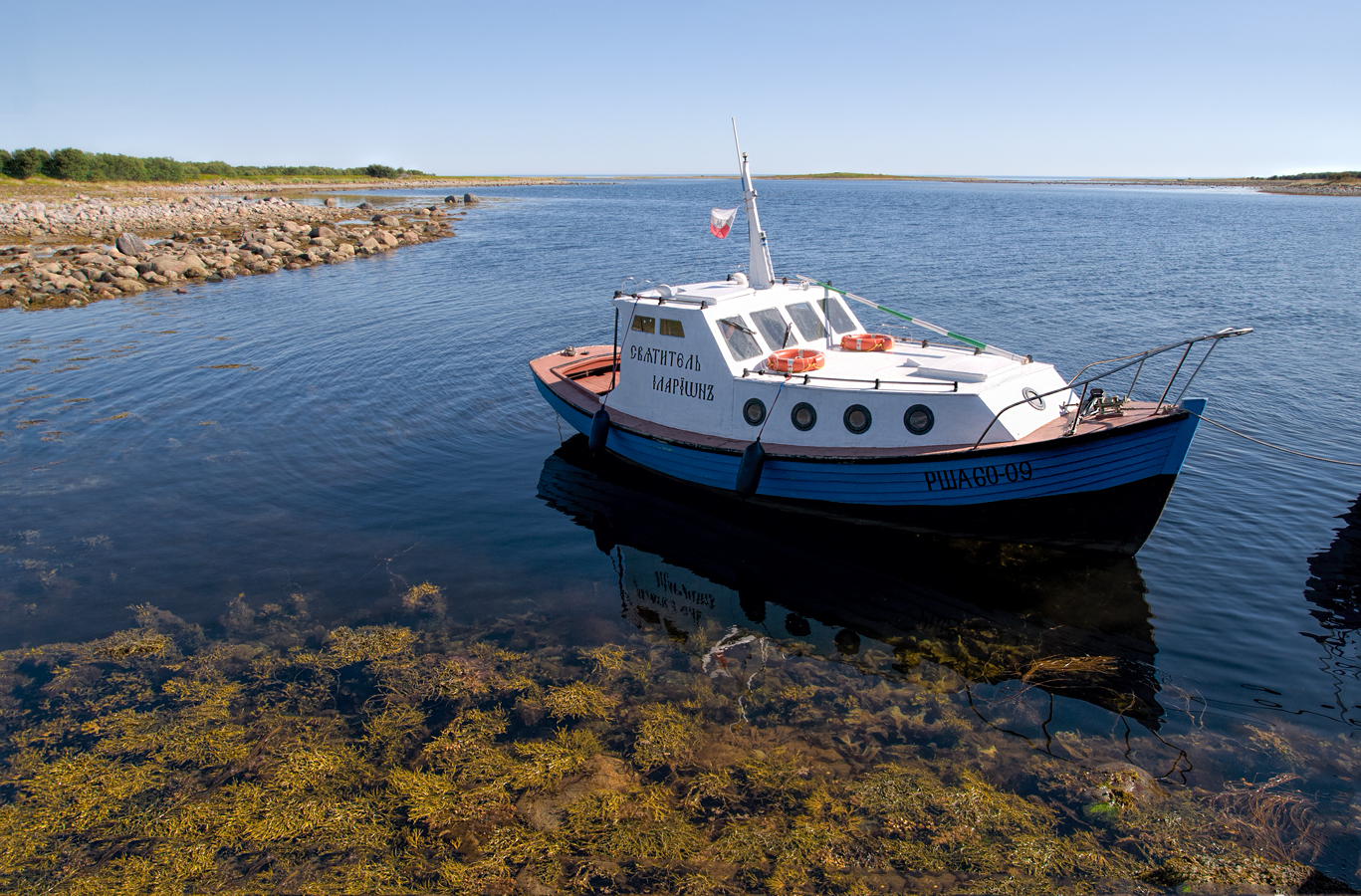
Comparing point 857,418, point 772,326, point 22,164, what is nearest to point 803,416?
point 857,418

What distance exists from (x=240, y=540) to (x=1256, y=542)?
1955cm

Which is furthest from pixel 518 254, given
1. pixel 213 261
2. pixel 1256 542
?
pixel 1256 542

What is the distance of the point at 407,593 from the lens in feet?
39.7

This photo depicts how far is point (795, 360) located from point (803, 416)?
122 centimetres

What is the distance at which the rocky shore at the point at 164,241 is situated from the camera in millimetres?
35875

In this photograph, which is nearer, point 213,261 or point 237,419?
point 237,419

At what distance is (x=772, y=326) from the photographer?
15164mm

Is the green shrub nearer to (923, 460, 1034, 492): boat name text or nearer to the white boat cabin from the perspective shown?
the white boat cabin

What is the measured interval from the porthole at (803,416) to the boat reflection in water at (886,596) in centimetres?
212

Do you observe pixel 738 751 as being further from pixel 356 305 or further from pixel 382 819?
pixel 356 305

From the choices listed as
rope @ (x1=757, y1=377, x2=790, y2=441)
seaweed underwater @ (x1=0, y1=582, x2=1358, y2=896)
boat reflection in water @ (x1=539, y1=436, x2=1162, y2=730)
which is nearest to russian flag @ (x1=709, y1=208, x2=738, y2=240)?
rope @ (x1=757, y1=377, x2=790, y2=441)

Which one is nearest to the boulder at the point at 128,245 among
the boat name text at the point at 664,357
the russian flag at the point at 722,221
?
the boat name text at the point at 664,357

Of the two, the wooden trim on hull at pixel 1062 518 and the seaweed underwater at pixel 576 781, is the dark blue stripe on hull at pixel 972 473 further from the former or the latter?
the seaweed underwater at pixel 576 781

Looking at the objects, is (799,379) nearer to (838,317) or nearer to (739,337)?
(739,337)
